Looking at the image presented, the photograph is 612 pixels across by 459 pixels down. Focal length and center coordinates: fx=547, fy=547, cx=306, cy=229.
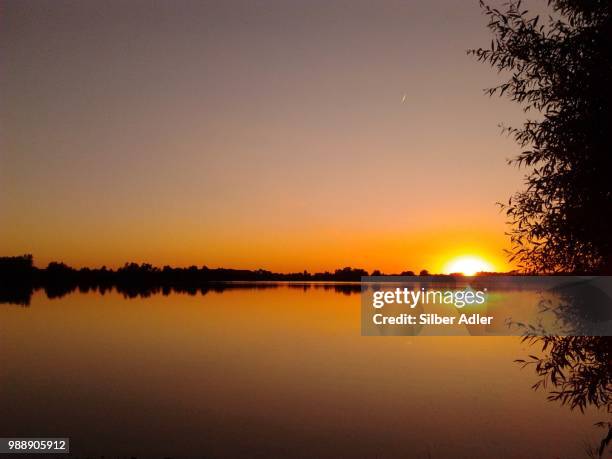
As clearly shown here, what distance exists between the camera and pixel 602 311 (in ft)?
35.6

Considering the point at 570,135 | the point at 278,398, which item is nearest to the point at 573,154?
the point at 570,135

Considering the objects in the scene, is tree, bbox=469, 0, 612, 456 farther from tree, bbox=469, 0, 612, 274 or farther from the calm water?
the calm water

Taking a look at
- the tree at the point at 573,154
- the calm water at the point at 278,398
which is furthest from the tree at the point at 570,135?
the calm water at the point at 278,398

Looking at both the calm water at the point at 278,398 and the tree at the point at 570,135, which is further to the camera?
the calm water at the point at 278,398

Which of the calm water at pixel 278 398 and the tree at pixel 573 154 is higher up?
the tree at pixel 573 154

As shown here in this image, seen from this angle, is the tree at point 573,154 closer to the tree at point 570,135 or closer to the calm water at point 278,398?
the tree at point 570,135

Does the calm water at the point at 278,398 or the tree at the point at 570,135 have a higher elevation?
the tree at the point at 570,135

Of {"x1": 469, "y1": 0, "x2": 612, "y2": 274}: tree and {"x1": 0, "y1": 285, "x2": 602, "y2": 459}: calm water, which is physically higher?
{"x1": 469, "y1": 0, "x2": 612, "y2": 274}: tree

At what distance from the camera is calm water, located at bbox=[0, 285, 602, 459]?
20.7 meters

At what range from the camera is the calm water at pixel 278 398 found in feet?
67.8

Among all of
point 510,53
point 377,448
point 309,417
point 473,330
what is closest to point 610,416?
point 377,448

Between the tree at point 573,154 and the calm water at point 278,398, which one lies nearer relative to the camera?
the tree at point 573,154

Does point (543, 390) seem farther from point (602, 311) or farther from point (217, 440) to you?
point (602, 311)

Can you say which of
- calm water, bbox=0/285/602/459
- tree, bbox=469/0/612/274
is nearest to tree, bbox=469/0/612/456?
tree, bbox=469/0/612/274
